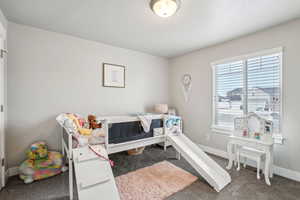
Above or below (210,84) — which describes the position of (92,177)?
below

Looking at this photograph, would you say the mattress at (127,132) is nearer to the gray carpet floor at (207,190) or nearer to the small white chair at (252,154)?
the gray carpet floor at (207,190)

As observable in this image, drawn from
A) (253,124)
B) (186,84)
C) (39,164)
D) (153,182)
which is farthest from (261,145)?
(39,164)

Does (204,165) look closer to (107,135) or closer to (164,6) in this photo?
(107,135)

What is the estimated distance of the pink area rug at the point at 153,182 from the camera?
175 centimetres

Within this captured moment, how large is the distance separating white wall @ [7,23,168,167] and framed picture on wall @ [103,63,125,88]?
0.10m

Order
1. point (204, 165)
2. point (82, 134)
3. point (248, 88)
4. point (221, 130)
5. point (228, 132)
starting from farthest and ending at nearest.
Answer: point (221, 130)
point (228, 132)
point (248, 88)
point (204, 165)
point (82, 134)

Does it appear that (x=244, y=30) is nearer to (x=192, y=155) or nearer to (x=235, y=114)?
(x=235, y=114)

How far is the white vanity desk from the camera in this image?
6.61 feet

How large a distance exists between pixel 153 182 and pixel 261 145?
68.2 inches

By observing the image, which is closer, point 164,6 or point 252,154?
point 164,6

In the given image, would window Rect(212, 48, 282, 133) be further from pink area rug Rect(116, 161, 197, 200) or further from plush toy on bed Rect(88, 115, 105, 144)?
plush toy on bed Rect(88, 115, 105, 144)

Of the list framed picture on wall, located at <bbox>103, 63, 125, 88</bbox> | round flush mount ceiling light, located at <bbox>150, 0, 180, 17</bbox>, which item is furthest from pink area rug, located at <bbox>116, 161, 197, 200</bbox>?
round flush mount ceiling light, located at <bbox>150, 0, 180, 17</bbox>

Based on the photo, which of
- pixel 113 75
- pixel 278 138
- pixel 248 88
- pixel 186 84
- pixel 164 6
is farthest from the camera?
pixel 186 84

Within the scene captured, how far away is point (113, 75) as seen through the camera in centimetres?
311
